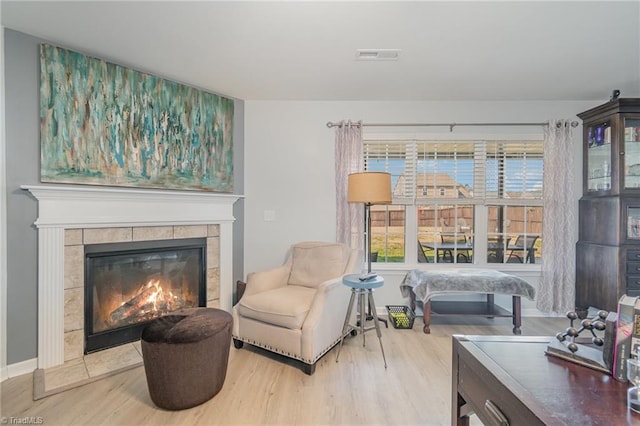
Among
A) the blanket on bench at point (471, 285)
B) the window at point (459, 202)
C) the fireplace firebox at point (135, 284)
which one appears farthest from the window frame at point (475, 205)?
the fireplace firebox at point (135, 284)

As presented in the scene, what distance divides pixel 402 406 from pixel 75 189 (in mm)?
2763

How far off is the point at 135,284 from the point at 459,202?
3.49 m

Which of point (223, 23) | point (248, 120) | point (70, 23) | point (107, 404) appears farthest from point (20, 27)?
point (107, 404)

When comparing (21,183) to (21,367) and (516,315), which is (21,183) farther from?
(516,315)

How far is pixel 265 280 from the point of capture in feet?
8.73

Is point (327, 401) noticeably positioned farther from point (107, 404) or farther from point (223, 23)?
point (223, 23)

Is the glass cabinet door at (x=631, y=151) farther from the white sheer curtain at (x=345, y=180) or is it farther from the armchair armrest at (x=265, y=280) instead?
the armchair armrest at (x=265, y=280)

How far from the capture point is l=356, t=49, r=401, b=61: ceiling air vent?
7.47 feet

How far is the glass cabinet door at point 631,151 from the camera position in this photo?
2.77 meters

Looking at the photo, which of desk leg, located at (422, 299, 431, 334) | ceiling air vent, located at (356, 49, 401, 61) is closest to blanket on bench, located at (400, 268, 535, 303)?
desk leg, located at (422, 299, 431, 334)

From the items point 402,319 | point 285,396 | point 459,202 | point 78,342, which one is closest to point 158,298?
point 78,342

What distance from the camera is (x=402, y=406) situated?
5.81 ft

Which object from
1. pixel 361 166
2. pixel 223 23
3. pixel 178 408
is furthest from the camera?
pixel 361 166

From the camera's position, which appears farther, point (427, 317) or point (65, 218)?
point (427, 317)
